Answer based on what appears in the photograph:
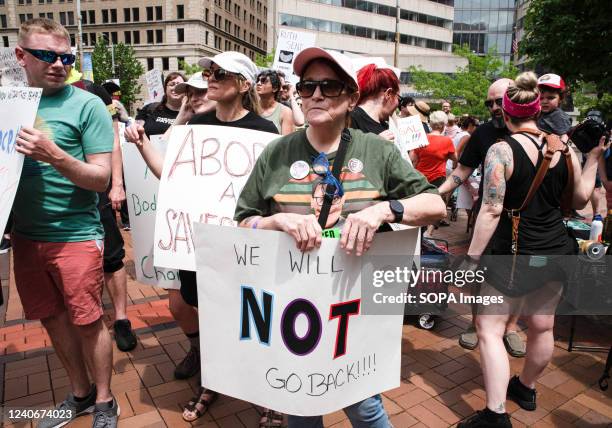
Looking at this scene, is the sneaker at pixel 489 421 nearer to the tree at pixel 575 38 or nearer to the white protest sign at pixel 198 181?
the white protest sign at pixel 198 181

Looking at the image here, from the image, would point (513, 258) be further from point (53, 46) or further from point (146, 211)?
point (53, 46)

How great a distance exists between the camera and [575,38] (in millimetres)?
11938

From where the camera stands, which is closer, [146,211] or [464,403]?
[464,403]

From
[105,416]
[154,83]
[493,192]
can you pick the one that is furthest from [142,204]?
[154,83]

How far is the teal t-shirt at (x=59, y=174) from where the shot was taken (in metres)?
2.31

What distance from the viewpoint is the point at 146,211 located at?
3320 millimetres

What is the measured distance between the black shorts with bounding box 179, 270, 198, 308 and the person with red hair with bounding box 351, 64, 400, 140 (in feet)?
4.56

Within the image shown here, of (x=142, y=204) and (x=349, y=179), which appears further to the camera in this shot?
(x=142, y=204)

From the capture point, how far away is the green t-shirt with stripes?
5.88 feet

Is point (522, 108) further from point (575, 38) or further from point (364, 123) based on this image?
point (575, 38)

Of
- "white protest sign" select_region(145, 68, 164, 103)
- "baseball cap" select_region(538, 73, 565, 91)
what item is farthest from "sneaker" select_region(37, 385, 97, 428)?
"white protest sign" select_region(145, 68, 164, 103)

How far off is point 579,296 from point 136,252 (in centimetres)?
371

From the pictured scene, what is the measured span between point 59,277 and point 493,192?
2441 mm

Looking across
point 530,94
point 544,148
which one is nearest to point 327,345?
point 544,148
